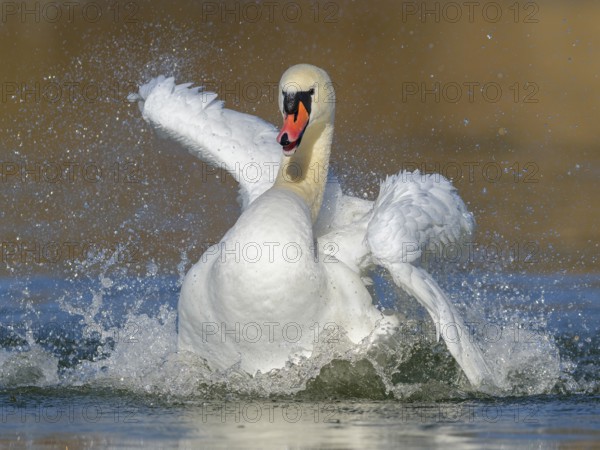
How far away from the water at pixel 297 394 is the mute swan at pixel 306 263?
0.51ft

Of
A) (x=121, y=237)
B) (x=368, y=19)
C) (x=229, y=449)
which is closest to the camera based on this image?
(x=229, y=449)

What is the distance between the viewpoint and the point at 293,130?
7.44 meters

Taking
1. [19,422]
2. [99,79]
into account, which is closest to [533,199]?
[99,79]

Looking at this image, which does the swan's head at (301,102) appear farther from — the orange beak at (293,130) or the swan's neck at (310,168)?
the swan's neck at (310,168)

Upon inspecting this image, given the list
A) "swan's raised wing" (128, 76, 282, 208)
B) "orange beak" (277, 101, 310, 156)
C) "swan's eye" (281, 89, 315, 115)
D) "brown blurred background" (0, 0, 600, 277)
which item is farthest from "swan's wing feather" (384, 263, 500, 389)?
"brown blurred background" (0, 0, 600, 277)

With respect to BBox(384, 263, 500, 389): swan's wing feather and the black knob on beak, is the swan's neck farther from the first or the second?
BBox(384, 263, 500, 389): swan's wing feather

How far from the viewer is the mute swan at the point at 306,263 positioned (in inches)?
278

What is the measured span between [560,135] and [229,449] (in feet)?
41.8

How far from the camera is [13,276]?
1164 centimetres

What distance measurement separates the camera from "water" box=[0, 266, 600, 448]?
608cm

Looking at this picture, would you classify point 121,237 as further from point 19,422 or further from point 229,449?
point 229,449

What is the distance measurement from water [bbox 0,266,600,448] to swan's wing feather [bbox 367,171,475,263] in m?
0.54

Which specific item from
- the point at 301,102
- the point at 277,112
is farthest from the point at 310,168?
the point at 277,112

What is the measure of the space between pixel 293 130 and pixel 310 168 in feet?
2.64
